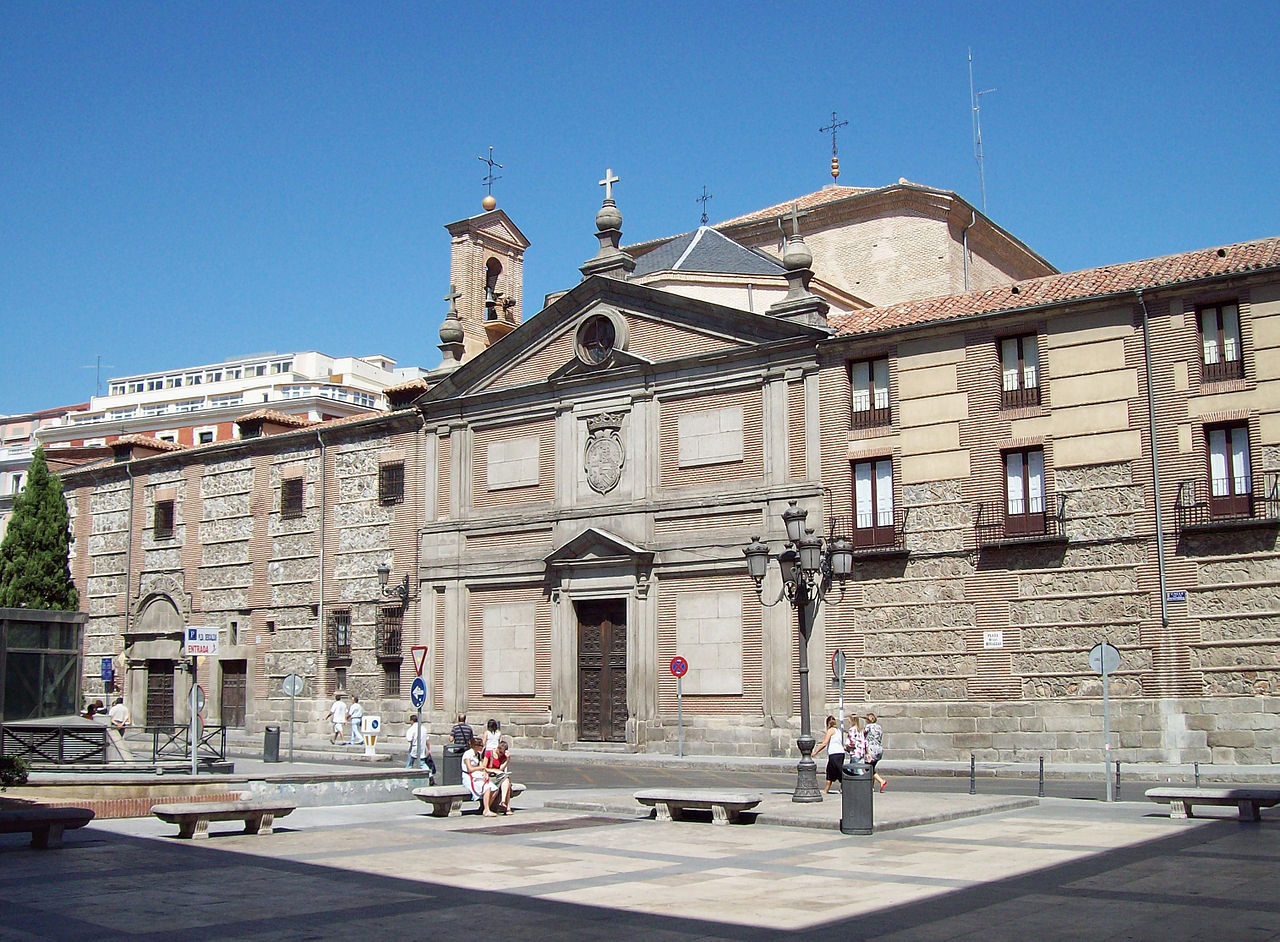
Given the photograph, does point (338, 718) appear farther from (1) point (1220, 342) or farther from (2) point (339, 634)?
(1) point (1220, 342)

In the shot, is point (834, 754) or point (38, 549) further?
point (38, 549)

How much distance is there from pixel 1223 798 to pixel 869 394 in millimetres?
14943

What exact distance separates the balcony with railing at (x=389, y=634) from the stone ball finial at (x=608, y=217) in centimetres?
1263

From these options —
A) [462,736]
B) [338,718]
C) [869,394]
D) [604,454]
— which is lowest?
[338,718]

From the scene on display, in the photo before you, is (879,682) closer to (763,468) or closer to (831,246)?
(763,468)

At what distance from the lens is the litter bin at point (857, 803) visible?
16.2 m

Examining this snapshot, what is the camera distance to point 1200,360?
87.4ft

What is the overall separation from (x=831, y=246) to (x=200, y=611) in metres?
24.4

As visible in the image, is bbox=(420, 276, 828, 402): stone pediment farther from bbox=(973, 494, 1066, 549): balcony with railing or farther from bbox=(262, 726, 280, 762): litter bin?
bbox=(262, 726, 280, 762): litter bin

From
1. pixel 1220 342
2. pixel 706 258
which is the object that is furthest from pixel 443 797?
pixel 706 258

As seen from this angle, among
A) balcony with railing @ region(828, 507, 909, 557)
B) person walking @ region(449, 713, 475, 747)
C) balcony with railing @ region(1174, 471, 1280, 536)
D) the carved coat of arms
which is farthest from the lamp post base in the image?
the carved coat of arms

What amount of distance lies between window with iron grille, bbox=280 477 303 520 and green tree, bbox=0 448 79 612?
29.3ft

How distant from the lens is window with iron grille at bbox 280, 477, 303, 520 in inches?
1645

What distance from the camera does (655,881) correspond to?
41.0 feet
